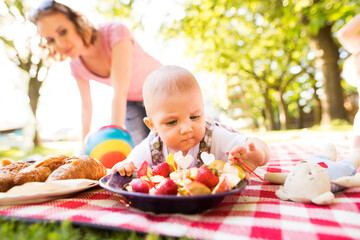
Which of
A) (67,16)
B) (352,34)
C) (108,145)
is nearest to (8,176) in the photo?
(108,145)

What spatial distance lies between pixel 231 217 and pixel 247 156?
1.65ft

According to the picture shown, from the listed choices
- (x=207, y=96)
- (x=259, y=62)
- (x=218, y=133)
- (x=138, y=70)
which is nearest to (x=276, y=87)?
(x=259, y=62)

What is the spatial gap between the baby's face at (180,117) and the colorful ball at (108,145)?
922 mm

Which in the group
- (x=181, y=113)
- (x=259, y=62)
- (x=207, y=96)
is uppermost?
(x=259, y=62)

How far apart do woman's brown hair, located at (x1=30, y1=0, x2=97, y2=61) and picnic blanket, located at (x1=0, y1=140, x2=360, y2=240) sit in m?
1.88

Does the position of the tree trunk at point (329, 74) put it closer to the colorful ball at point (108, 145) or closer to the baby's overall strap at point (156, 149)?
the colorful ball at point (108, 145)

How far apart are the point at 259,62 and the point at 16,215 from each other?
50.6 feet

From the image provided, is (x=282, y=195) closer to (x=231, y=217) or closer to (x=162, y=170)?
(x=231, y=217)

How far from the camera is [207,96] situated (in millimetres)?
18141

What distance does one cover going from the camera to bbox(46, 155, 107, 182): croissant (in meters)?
1.48

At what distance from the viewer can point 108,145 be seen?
7.63 ft

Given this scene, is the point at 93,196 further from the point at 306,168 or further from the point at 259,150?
the point at 306,168

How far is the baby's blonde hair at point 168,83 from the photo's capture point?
57.7 inches

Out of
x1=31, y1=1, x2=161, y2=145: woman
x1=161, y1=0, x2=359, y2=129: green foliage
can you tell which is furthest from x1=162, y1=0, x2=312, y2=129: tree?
x1=31, y1=1, x2=161, y2=145: woman
